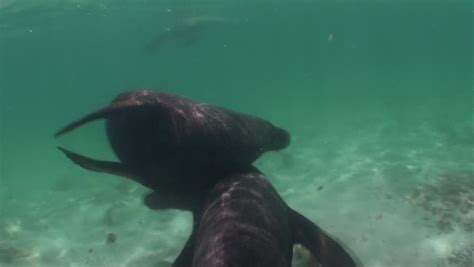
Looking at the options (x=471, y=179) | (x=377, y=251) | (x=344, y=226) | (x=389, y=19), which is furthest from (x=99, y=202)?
(x=389, y=19)

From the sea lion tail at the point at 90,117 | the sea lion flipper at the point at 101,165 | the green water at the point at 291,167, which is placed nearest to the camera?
the sea lion tail at the point at 90,117

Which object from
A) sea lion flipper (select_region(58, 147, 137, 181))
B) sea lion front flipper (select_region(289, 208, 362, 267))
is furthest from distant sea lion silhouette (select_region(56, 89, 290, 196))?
sea lion front flipper (select_region(289, 208, 362, 267))

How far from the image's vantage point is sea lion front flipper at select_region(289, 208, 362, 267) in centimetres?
550

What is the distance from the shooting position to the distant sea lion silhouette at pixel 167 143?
5.75 metres

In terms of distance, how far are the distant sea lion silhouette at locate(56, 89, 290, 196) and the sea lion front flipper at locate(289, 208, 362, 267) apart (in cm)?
107

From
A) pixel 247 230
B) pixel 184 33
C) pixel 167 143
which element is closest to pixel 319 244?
pixel 247 230

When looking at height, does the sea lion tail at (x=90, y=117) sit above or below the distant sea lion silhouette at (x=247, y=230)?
above

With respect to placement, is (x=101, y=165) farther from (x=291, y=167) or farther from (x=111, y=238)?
(x=291, y=167)

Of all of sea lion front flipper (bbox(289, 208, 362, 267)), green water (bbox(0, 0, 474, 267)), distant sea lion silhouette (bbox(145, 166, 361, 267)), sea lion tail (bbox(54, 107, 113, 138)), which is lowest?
green water (bbox(0, 0, 474, 267))

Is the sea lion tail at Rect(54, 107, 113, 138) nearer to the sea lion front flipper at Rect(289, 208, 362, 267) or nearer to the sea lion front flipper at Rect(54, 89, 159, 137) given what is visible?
the sea lion front flipper at Rect(54, 89, 159, 137)

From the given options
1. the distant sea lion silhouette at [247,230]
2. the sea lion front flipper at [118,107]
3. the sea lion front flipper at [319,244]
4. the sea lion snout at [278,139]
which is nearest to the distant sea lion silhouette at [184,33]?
the sea lion snout at [278,139]

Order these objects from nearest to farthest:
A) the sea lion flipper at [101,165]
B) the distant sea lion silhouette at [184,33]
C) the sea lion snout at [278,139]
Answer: the sea lion flipper at [101,165] → the sea lion snout at [278,139] → the distant sea lion silhouette at [184,33]

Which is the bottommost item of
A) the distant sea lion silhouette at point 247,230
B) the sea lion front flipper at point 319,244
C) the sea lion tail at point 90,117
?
the sea lion front flipper at point 319,244

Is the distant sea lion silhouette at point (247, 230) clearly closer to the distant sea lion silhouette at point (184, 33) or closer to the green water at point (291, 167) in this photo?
the green water at point (291, 167)
